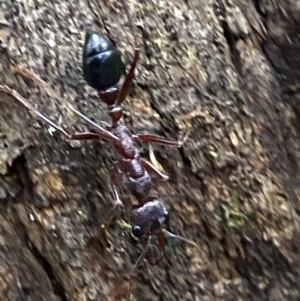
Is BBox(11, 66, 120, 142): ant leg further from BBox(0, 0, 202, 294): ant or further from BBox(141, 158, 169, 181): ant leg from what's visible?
BBox(141, 158, 169, 181): ant leg

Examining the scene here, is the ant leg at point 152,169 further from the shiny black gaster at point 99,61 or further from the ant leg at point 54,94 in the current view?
the shiny black gaster at point 99,61

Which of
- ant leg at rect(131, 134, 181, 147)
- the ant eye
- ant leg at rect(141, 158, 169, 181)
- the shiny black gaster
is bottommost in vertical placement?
the ant eye

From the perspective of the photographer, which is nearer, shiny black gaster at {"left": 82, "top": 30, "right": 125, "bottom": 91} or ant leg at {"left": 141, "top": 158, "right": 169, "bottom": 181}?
shiny black gaster at {"left": 82, "top": 30, "right": 125, "bottom": 91}

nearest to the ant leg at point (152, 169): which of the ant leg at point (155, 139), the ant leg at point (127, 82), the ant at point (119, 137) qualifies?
the ant at point (119, 137)

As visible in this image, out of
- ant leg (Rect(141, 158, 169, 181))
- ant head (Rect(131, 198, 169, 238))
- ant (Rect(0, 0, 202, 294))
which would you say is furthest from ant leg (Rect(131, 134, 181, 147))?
ant head (Rect(131, 198, 169, 238))

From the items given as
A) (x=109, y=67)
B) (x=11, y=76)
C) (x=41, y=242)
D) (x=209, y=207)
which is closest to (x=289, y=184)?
(x=209, y=207)

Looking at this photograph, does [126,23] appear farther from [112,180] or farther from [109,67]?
[112,180]
